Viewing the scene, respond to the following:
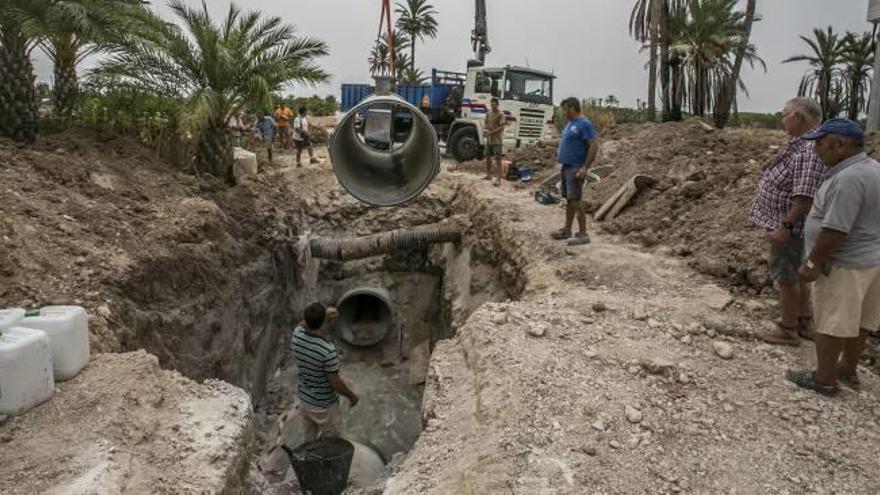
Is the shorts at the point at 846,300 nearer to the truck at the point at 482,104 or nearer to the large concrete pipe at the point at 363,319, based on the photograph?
the large concrete pipe at the point at 363,319

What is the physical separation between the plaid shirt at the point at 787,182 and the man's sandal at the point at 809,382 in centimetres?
103

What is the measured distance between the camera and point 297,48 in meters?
10.4

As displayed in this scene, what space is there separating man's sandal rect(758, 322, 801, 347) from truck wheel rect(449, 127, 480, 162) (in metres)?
12.3

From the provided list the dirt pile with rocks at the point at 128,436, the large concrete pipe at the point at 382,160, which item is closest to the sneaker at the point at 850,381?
the dirt pile with rocks at the point at 128,436

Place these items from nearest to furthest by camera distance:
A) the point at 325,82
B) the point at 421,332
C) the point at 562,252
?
the point at 562,252
the point at 325,82
the point at 421,332

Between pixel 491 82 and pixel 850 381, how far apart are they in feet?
41.7

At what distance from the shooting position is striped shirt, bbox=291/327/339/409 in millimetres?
5117

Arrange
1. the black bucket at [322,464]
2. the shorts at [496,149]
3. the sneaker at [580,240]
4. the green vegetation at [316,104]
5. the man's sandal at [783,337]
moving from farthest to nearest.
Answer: the green vegetation at [316,104], the shorts at [496,149], the sneaker at [580,240], the black bucket at [322,464], the man's sandal at [783,337]

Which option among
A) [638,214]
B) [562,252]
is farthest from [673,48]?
[562,252]

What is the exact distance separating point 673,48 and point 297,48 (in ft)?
46.0

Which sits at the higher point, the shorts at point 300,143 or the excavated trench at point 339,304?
the shorts at point 300,143

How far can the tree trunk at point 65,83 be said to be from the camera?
33.2 feet

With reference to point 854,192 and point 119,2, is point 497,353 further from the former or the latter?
point 119,2

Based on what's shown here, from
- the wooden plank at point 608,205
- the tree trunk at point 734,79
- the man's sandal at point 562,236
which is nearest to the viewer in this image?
the man's sandal at point 562,236
